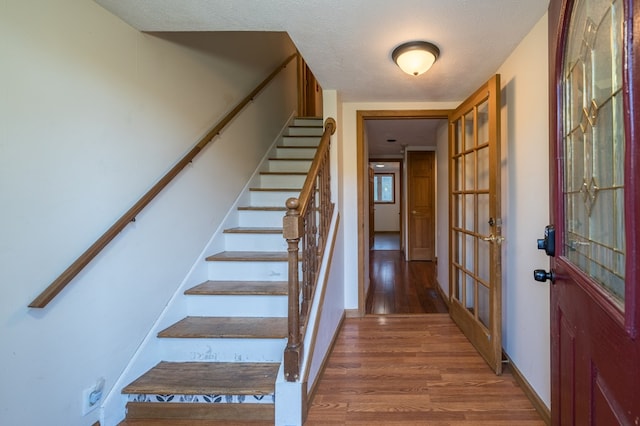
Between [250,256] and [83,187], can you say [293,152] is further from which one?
[83,187]

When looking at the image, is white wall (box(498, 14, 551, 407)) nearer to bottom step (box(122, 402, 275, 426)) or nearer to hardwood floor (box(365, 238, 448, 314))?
hardwood floor (box(365, 238, 448, 314))

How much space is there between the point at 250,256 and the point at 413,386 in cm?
139

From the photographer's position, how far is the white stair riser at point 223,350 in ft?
5.87

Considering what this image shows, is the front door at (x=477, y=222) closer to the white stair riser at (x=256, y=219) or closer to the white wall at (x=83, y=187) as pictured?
the white stair riser at (x=256, y=219)

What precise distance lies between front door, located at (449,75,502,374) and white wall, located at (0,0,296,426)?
78.5 inches

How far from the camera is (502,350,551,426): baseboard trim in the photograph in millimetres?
1557

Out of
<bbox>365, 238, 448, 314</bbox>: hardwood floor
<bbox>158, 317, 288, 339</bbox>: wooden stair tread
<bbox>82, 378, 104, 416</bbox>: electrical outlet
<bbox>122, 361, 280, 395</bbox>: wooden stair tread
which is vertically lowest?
<bbox>365, 238, 448, 314</bbox>: hardwood floor

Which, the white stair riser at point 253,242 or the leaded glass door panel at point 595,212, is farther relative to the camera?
the white stair riser at point 253,242

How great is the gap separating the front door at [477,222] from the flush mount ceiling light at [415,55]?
0.48 metres

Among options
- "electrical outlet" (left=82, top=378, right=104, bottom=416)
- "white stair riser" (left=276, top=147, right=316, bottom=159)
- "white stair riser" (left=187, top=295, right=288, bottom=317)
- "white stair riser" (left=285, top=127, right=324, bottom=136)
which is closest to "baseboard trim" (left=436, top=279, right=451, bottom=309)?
"white stair riser" (left=187, top=295, right=288, bottom=317)

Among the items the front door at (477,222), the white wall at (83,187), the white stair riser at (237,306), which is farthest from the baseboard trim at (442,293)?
the white wall at (83,187)

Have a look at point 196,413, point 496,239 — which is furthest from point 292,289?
point 496,239

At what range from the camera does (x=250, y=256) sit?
2338 mm

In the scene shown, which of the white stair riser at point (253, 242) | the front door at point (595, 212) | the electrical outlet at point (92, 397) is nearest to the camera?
the front door at point (595, 212)
